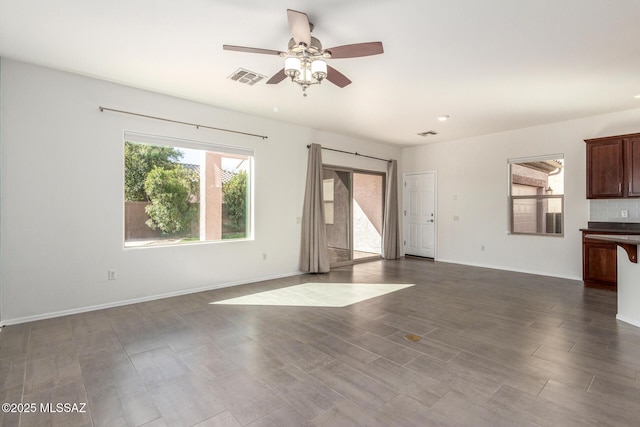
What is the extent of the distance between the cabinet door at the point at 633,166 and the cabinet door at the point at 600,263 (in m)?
0.84

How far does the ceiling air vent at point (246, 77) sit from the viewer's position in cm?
355

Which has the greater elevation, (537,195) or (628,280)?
(537,195)

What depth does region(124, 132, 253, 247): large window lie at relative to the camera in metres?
4.11

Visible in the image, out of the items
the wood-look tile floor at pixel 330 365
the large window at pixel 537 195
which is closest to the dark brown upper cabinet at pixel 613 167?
the large window at pixel 537 195

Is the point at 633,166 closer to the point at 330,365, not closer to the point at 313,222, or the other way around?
the point at 313,222

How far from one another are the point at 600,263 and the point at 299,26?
5464mm

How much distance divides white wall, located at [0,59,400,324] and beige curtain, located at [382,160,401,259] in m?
4.04

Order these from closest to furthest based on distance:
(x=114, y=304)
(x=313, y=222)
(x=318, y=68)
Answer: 1. (x=318, y=68)
2. (x=114, y=304)
3. (x=313, y=222)

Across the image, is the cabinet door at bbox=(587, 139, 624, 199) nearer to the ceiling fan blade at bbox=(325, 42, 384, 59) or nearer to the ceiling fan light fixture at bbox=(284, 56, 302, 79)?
the ceiling fan blade at bbox=(325, 42, 384, 59)

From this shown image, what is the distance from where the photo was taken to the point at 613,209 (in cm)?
499


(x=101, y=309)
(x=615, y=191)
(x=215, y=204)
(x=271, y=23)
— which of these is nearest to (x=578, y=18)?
(x=271, y=23)

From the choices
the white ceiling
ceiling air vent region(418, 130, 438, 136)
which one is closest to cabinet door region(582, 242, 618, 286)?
the white ceiling

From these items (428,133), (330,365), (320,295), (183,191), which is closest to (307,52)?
(330,365)

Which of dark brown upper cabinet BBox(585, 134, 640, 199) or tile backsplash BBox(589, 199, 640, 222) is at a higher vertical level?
dark brown upper cabinet BBox(585, 134, 640, 199)
